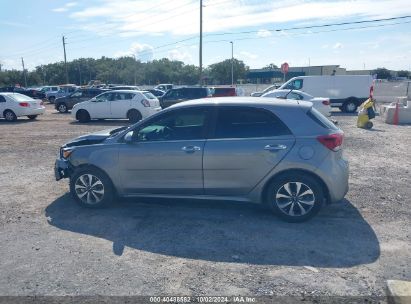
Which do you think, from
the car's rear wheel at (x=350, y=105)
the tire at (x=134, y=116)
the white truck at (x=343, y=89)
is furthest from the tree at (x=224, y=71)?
the tire at (x=134, y=116)

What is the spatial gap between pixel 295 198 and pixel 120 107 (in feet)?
48.6

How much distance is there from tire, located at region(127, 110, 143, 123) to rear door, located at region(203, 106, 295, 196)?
13.5 meters

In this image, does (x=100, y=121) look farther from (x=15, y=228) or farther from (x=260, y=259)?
(x=260, y=259)

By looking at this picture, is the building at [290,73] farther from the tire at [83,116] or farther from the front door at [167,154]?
the front door at [167,154]

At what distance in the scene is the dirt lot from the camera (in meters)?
3.90

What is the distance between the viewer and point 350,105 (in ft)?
76.8

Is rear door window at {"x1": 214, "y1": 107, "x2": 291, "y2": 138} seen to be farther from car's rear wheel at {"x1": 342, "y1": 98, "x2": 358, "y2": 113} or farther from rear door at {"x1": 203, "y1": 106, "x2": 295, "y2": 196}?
car's rear wheel at {"x1": 342, "y1": 98, "x2": 358, "y2": 113}

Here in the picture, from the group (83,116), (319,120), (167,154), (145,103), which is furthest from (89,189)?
(83,116)

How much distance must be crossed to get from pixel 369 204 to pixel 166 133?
343cm

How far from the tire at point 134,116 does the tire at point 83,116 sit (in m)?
2.31

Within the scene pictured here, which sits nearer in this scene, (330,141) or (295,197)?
(330,141)

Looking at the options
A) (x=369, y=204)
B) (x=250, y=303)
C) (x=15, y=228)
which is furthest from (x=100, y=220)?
(x=369, y=204)

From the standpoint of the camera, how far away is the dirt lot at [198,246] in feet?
12.8

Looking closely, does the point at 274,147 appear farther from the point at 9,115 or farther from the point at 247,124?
the point at 9,115
